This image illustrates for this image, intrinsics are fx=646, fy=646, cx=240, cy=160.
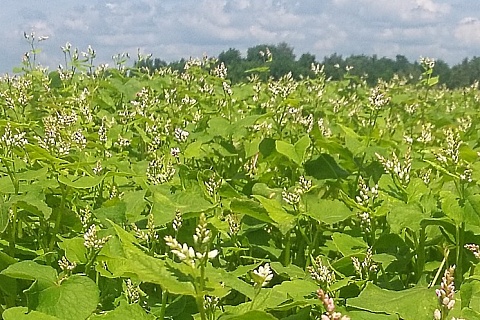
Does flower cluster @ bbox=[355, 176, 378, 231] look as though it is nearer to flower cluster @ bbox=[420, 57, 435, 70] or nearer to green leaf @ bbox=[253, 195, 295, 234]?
green leaf @ bbox=[253, 195, 295, 234]

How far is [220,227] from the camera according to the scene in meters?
2.84

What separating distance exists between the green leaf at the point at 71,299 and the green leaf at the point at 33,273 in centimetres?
4

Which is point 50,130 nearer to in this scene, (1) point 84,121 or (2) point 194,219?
(2) point 194,219

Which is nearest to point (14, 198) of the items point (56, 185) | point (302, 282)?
Result: point (56, 185)

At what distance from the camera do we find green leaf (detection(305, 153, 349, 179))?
399 cm

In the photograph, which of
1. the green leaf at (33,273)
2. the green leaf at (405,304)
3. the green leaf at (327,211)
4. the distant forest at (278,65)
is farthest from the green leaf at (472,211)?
the distant forest at (278,65)

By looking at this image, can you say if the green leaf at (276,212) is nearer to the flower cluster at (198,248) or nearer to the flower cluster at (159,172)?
the flower cluster at (159,172)

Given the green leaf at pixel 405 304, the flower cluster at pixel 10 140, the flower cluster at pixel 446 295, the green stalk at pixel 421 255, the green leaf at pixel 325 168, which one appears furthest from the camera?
the green leaf at pixel 325 168

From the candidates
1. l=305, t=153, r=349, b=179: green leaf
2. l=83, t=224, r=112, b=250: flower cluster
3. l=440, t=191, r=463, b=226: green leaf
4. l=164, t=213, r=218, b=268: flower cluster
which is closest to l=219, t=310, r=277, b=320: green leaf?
l=164, t=213, r=218, b=268: flower cluster

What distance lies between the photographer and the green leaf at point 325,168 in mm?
3992

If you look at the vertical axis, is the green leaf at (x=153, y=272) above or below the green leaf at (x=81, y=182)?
above

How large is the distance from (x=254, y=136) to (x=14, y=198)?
2812 millimetres

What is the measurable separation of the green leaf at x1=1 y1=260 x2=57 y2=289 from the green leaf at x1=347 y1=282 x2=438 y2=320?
1059mm

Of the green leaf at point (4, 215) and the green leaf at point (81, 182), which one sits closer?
the green leaf at point (4, 215)
